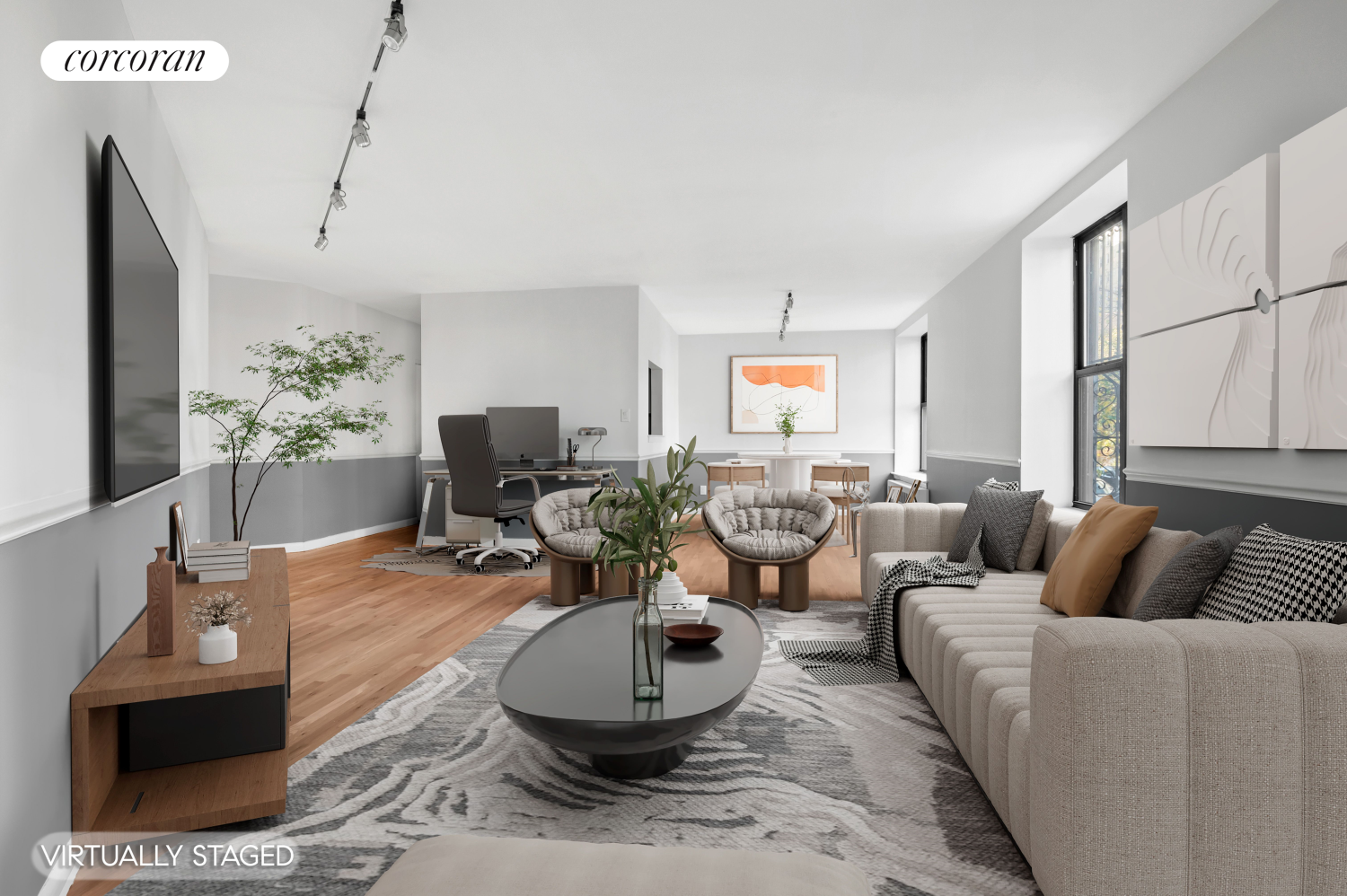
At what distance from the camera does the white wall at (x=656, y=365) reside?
6988mm

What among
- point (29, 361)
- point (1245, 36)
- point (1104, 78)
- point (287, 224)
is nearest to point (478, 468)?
point (287, 224)

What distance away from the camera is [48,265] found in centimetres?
162

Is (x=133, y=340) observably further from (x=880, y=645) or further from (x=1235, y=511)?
(x=1235, y=511)

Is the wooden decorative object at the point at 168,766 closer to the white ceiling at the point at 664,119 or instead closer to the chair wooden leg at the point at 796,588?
the white ceiling at the point at 664,119

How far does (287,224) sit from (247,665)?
4.10m

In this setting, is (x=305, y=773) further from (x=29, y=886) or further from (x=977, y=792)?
(x=977, y=792)

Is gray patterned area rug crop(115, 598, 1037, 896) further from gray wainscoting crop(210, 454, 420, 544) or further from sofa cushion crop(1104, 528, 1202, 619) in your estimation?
gray wainscoting crop(210, 454, 420, 544)

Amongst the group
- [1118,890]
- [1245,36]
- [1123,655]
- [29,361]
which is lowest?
[1118,890]

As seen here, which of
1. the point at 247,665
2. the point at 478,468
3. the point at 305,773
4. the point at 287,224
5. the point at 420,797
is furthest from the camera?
the point at 478,468

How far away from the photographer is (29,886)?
1439 millimetres

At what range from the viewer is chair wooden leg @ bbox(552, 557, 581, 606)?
4.47 m

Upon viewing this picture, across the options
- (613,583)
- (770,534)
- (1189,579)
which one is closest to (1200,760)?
(1189,579)

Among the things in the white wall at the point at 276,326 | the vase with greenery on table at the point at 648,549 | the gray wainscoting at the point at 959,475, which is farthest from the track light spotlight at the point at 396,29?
the white wall at the point at 276,326

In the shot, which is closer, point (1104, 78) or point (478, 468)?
point (1104, 78)
